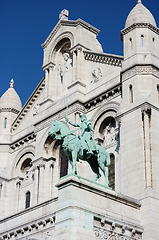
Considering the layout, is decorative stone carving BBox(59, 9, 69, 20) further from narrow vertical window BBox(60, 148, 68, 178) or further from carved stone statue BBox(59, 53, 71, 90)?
narrow vertical window BBox(60, 148, 68, 178)

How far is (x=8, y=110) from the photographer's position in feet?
147

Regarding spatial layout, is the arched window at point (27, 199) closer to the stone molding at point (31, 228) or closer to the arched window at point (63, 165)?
the arched window at point (63, 165)

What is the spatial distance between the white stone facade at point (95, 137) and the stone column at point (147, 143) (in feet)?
0.19

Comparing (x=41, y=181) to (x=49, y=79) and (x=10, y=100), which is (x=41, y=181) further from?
(x=10, y=100)

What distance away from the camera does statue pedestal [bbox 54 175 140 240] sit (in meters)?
23.8

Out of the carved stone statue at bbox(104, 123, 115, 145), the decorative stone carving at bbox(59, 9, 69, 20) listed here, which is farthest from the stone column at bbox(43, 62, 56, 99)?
the carved stone statue at bbox(104, 123, 115, 145)

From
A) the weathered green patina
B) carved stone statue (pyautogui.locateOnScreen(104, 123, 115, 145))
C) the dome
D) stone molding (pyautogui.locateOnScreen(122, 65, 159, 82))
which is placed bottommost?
Answer: the weathered green patina

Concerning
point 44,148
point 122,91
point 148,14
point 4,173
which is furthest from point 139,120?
point 4,173

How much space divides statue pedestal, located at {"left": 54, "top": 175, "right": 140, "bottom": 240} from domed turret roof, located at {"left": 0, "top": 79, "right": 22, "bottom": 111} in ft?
69.3

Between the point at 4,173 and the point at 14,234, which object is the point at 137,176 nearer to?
the point at 14,234

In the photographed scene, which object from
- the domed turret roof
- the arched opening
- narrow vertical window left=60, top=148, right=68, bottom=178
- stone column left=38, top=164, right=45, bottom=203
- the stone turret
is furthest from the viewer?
the domed turret roof

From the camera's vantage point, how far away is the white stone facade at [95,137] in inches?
1001

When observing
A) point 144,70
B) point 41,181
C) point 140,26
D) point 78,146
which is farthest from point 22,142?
Answer: point 78,146

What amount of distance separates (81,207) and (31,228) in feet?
15.4
